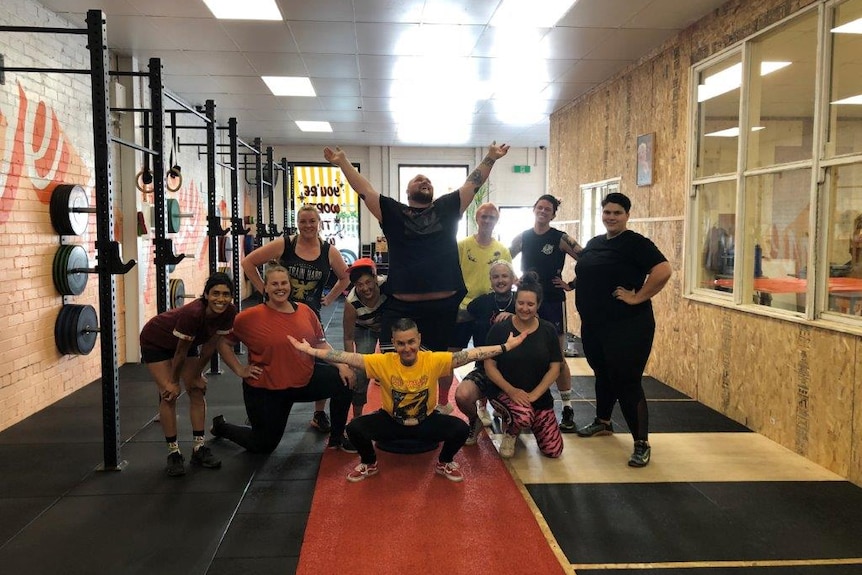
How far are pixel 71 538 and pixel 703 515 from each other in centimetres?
262

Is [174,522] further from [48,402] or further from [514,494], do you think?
[48,402]

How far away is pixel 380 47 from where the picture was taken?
532cm

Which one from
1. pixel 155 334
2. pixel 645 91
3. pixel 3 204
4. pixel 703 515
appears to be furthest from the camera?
pixel 645 91

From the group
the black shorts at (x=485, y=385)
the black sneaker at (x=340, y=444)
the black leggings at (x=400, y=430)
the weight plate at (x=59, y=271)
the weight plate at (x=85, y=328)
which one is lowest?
the black sneaker at (x=340, y=444)

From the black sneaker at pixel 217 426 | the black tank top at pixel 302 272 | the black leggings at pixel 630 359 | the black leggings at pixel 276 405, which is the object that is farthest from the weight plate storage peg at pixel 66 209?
the black leggings at pixel 630 359

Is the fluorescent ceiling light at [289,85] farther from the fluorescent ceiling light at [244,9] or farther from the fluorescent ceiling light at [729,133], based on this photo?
the fluorescent ceiling light at [729,133]

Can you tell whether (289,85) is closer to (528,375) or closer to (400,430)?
(528,375)

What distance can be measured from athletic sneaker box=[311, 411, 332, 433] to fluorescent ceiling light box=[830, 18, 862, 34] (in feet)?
11.6

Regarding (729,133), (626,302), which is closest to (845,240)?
(626,302)

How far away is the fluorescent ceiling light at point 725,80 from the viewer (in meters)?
3.97

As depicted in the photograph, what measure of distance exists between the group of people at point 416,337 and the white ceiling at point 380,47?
5.81 ft

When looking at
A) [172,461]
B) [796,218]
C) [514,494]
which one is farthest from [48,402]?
[796,218]

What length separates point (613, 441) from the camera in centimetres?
364

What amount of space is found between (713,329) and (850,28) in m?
2.01
